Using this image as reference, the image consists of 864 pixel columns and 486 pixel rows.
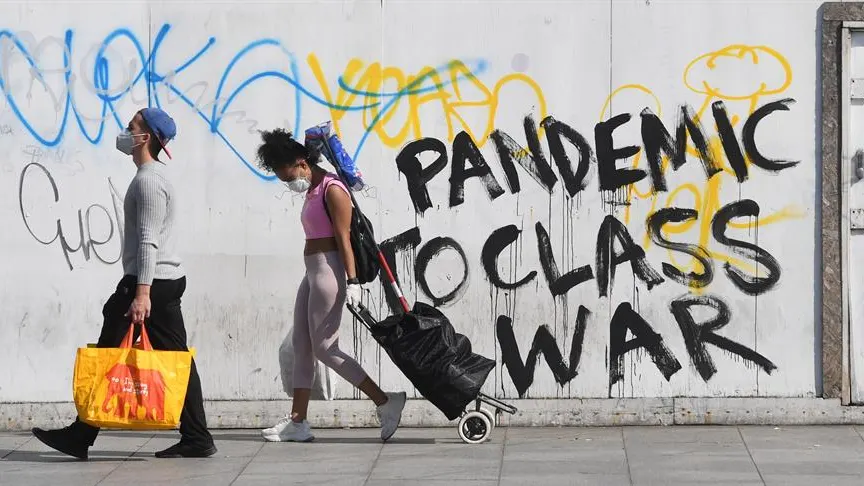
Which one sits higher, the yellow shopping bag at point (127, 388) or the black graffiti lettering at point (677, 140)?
the black graffiti lettering at point (677, 140)

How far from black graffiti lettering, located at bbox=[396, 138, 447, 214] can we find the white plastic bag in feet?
3.50

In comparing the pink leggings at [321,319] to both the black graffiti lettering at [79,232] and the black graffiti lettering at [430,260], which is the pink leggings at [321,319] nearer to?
the black graffiti lettering at [430,260]

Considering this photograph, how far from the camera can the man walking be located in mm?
7805

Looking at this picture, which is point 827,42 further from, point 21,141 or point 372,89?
point 21,141

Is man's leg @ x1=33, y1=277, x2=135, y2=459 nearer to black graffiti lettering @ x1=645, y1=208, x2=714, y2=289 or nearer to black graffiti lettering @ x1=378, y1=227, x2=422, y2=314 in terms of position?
black graffiti lettering @ x1=378, y1=227, x2=422, y2=314

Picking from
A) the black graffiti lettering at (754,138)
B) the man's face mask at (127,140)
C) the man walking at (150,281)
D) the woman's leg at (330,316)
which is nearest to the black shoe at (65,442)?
the man walking at (150,281)

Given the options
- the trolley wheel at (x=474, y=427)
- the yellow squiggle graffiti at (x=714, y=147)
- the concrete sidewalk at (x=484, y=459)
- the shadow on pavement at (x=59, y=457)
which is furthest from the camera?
the yellow squiggle graffiti at (x=714, y=147)

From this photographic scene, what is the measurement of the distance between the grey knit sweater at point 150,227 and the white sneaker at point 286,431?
3.55 feet

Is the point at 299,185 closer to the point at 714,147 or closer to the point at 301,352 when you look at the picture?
the point at 301,352

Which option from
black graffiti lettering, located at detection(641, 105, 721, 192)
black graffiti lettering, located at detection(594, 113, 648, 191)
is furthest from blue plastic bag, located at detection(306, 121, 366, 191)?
black graffiti lettering, located at detection(641, 105, 721, 192)

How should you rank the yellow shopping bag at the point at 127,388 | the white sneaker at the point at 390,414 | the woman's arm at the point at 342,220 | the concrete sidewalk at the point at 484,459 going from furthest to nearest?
the white sneaker at the point at 390,414 < the woman's arm at the point at 342,220 < the yellow shopping bag at the point at 127,388 < the concrete sidewalk at the point at 484,459

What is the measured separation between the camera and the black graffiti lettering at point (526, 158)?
350 inches

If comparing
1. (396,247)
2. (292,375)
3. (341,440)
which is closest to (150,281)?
(292,375)

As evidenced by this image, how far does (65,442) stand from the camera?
26.2 ft
